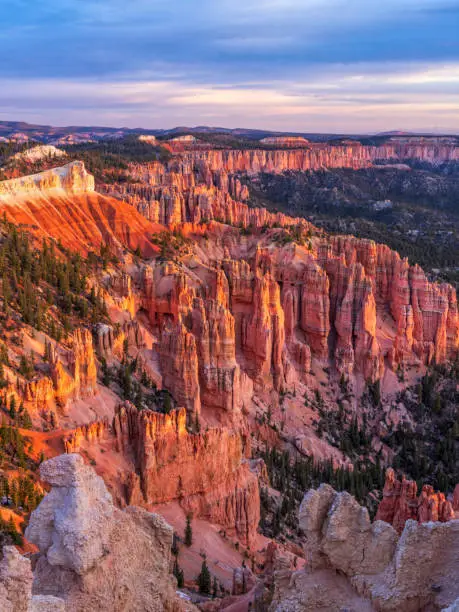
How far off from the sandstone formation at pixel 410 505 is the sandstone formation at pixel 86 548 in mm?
11540

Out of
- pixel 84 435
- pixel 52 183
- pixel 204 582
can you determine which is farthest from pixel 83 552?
pixel 52 183

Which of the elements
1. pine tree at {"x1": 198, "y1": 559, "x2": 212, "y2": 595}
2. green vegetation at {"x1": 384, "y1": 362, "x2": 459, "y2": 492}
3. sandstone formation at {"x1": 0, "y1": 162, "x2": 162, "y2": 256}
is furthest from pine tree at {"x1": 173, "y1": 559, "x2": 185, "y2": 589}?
sandstone formation at {"x1": 0, "y1": 162, "x2": 162, "y2": 256}

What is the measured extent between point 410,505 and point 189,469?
26.4 feet

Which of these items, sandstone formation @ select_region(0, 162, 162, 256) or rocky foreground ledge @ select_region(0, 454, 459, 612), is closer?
rocky foreground ledge @ select_region(0, 454, 459, 612)

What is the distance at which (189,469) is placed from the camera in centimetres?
2338

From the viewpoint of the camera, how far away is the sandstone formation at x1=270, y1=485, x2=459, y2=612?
413 inches

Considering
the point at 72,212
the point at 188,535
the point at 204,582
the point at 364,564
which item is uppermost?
the point at 72,212

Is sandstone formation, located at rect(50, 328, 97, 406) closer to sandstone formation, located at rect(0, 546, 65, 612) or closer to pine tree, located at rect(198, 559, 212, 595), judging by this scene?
pine tree, located at rect(198, 559, 212, 595)

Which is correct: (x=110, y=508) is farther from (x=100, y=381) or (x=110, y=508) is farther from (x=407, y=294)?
(x=407, y=294)

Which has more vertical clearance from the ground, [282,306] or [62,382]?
[62,382]

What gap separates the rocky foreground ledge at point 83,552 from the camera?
10148 mm

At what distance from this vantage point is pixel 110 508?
11.1m

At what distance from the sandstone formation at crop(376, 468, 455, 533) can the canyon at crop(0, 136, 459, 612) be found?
8 centimetres

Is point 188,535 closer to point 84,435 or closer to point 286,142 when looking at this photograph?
point 84,435
